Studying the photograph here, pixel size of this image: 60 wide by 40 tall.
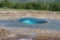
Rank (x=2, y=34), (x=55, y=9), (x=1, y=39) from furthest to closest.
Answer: (x=55, y=9)
(x=2, y=34)
(x=1, y=39)

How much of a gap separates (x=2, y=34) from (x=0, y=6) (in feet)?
56.7

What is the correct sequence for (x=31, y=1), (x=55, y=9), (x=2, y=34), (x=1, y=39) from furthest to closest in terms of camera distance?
(x=31, y=1) < (x=55, y=9) < (x=2, y=34) < (x=1, y=39)

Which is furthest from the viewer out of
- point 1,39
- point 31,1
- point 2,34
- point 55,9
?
point 31,1

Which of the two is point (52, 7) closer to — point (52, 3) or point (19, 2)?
point (52, 3)

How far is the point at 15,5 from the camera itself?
26.6 m

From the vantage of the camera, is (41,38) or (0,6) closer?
(41,38)

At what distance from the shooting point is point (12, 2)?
88.4 feet

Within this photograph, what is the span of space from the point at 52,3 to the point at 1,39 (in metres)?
18.0

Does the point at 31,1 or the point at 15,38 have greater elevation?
the point at 15,38

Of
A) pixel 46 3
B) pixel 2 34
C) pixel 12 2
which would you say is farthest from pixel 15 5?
pixel 2 34

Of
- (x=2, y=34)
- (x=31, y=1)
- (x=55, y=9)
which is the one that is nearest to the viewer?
(x=2, y=34)

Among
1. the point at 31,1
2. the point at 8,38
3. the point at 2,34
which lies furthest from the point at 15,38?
the point at 31,1

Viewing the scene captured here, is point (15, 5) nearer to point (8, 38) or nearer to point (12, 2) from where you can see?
point (12, 2)

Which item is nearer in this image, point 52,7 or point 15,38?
point 15,38
